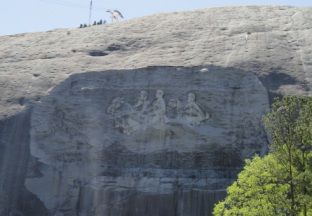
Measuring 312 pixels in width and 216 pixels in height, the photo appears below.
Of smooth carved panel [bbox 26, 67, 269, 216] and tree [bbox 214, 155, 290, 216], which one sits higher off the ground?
smooth carved panel [bbox 26, 67, 269, 216]

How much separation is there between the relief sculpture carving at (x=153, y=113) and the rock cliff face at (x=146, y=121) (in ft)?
0.10

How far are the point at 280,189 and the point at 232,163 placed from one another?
17.5ft

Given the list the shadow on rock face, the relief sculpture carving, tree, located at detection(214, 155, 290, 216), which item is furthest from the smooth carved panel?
tree, located at detection(214, 155, 290, 216)

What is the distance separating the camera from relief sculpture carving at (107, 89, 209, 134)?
57.0 feet

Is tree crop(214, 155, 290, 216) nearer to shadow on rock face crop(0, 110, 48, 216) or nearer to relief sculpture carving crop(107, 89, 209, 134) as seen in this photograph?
relief sculpture carving crop(107, 89, 209, 134)

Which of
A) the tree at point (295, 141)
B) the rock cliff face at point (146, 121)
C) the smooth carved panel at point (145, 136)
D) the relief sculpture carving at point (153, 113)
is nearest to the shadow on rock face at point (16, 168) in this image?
the rock cliff face at point (146, 121)

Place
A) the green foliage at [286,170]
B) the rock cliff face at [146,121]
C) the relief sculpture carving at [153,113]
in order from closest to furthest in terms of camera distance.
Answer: the green foliage at [286,170] → the rock cliff face at [146,121] → the relief sculpture carving at [153,113]

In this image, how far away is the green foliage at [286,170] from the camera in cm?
1083

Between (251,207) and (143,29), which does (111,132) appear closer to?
(143,29)

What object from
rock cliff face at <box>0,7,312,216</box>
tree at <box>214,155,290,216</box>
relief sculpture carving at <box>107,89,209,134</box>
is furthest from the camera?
relief sculpture carving at <box>107,89,209,134</box>

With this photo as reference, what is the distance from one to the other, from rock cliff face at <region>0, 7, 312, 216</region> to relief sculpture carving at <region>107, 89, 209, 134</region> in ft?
0.10

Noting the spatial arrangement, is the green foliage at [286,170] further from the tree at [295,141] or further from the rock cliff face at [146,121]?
the rock cliff face at [146,121]

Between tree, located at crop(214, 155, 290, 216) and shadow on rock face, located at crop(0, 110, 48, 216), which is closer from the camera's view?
tree, located at crop(214, 155, 290, 216)

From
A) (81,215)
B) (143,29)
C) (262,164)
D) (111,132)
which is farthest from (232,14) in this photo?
(262,164)
